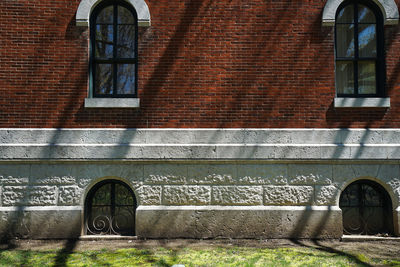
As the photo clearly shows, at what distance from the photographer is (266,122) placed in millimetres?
6016

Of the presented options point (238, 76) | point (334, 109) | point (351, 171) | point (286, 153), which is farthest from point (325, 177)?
point (238, 76)

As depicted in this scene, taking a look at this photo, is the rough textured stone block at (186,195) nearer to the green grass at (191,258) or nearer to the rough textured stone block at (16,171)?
the green grass at (191,258)

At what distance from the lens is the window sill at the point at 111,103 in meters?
5.93

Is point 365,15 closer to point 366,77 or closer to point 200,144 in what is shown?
point 366,77

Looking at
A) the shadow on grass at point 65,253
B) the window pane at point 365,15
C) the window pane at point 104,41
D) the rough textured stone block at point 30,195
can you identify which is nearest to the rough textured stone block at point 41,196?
the rough textured stone block at point 30,195

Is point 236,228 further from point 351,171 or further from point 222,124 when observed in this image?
point 351,171

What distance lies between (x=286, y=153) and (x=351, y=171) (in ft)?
4.39

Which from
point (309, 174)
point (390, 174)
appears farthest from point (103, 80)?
point (390, 174)

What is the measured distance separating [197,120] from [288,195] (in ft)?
7.70

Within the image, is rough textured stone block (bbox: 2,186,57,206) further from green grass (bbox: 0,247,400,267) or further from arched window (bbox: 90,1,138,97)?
arched window (bbox: 90,1,138,97)

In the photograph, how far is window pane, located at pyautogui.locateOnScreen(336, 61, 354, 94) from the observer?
626 centimetres

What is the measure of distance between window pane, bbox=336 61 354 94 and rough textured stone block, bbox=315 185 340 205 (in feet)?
6.67

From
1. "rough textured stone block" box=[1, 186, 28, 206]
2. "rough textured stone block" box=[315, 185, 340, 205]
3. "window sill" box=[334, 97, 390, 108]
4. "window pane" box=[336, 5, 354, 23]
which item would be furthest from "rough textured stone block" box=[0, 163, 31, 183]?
"window pane" box=[336, 5, 354, 23]

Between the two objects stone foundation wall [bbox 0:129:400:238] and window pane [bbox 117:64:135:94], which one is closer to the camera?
stone foundation wall [bbox 0:129:400:238]
